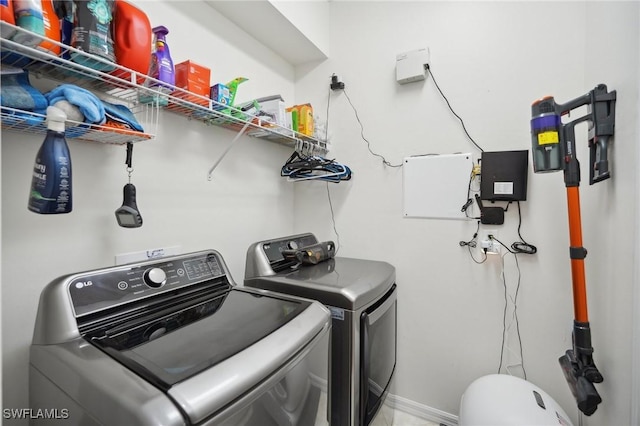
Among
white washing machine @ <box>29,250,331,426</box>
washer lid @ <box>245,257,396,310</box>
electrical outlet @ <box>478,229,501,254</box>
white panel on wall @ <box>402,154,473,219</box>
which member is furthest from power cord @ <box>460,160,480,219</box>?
white washing machine @ <box>29,250,331,426</box>

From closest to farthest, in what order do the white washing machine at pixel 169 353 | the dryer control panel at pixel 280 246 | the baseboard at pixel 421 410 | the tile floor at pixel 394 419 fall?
1. the white washing machine at pixel 169 353
2. the tile floor at pixel 394 419
3. the dryer control panel at pixel 280 246
4. the baseboard at pixel 421 410

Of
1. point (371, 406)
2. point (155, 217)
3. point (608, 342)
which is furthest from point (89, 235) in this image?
point (608, 342)

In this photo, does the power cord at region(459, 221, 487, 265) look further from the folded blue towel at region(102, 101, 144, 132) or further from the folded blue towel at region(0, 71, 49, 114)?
the folded blue towel at region(0, 71, 49, 114)

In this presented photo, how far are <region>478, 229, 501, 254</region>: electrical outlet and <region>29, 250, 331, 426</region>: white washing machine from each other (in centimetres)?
110

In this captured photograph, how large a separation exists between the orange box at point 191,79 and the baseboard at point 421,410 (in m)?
1.99

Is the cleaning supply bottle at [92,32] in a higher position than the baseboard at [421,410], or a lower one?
higher

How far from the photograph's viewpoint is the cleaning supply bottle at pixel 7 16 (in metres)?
0.71

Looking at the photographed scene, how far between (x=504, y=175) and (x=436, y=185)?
1.17 ft

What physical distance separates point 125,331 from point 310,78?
204 cm

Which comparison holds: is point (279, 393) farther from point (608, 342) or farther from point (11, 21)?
point (608, 342)

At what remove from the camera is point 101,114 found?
91cm

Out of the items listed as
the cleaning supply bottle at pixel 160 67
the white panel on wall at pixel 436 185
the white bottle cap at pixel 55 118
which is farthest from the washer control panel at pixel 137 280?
the white panel on wall at pixel 436 185

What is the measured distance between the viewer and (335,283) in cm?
131

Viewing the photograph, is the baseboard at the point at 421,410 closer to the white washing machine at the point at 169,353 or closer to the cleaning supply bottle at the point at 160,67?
the white washing machine at the point at 169,353
